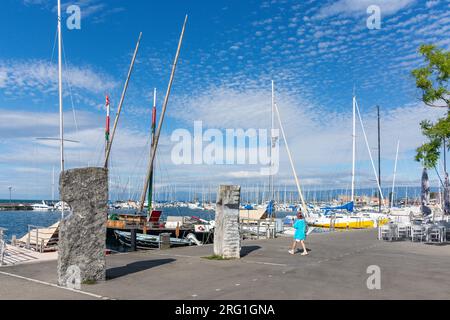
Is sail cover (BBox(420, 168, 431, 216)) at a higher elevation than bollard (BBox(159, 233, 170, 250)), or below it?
higher

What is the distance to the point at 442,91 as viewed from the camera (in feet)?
61.8

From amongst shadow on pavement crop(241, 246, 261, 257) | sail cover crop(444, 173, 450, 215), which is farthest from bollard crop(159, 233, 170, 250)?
sail cover crop(444, 173, 450, 215)

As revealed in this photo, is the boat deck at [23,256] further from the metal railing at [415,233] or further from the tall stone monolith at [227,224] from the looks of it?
the metal railing at [415,233]

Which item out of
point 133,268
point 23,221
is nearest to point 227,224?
point 133,268

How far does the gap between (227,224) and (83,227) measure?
6.19 meters

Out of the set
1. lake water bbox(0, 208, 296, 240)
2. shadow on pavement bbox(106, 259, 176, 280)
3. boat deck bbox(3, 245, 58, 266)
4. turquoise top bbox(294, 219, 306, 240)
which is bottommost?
lake water bbox(0, 208, 296, 240)

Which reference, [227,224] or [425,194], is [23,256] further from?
[425,194]

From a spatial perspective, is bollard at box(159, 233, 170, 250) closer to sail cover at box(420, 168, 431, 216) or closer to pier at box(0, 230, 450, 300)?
pier at box(0, 230, 450, 300)

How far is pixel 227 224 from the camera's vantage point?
50.1ft

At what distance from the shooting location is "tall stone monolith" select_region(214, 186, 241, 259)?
49.8 ft

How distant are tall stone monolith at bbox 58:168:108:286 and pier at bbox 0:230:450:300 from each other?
0.47m

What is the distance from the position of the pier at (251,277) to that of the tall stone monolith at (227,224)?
1.97ft
